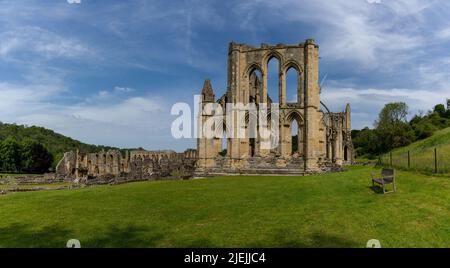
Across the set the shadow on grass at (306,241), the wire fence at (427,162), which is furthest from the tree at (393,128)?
the shadow on grass at (306,241)

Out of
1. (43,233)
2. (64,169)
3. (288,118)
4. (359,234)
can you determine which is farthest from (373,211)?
(64,169)

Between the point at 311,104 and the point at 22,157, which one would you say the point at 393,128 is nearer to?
the point at 311,104

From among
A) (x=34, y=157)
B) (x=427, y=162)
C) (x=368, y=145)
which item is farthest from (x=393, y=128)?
(x=34, y=157)

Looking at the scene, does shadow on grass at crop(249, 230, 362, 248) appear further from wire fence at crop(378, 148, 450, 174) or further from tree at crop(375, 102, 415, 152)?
tree at crop(375, 102, 415, 152)

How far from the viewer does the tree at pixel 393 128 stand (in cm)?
4531

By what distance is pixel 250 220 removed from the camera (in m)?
7.93

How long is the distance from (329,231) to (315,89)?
20.1m

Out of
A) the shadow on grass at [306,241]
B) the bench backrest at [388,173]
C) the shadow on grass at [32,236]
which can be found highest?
the bench backrest at [388,173]

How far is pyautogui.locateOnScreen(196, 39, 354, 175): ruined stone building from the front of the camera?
2470 cm

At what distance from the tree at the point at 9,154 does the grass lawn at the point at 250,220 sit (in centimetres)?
6054

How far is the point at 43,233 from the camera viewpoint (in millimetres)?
7285

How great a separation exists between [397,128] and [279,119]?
99.2 ft

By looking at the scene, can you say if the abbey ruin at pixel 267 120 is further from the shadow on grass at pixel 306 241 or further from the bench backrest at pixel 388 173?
the shadow on grass at pixel 306 241
